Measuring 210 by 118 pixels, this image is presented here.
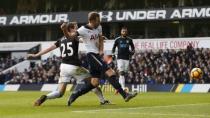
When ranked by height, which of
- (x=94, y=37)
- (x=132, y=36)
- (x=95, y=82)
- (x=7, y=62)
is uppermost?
(x=132, y=36)

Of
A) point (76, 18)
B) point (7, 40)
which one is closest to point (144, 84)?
point (76, 18)

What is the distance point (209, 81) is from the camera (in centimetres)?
→ 3638

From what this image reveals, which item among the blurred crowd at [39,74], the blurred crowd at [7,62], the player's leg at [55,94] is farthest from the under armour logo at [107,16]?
the player's leg at [55,94]

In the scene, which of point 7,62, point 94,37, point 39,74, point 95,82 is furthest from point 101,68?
point 7,62

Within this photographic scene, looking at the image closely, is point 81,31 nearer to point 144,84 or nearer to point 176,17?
point 144,84

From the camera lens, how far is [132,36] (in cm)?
5281

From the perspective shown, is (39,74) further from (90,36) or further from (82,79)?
(90,36)

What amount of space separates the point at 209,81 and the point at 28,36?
2757 centimetres

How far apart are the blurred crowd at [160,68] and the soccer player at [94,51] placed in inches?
703

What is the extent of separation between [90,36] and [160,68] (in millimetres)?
23010

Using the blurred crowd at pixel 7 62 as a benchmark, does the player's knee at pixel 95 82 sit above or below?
above

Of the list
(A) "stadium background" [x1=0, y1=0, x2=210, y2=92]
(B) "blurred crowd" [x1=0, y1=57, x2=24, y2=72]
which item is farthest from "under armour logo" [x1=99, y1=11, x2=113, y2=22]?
(B) "blurred crowd" [x1=0, y1=57, x2=24, y2=72]

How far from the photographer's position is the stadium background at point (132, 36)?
4000cm

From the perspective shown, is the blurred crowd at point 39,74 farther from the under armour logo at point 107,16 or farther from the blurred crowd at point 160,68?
the under armour logo at point 107,16
